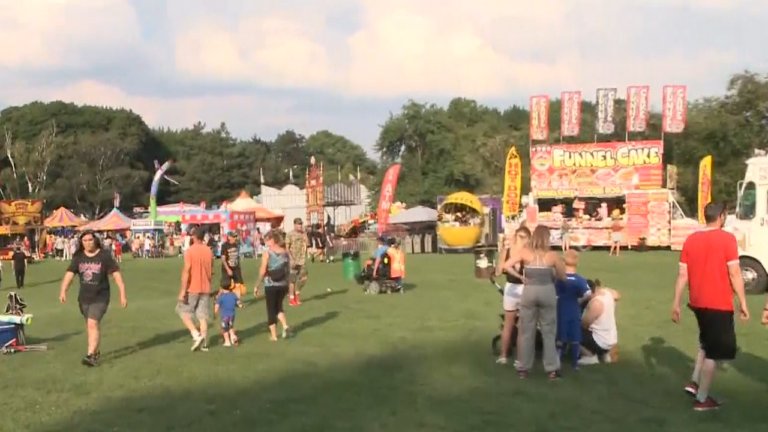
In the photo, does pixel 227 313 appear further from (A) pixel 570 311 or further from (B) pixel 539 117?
(B) pixel 539 117

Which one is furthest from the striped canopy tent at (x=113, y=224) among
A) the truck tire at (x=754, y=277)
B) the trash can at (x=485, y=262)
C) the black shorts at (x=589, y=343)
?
the black shorts at (x=589, y=343)

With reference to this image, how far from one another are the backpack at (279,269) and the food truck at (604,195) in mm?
26353

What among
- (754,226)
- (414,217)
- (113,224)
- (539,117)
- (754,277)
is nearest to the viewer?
(754,277)

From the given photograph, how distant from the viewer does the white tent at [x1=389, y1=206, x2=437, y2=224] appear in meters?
43.2

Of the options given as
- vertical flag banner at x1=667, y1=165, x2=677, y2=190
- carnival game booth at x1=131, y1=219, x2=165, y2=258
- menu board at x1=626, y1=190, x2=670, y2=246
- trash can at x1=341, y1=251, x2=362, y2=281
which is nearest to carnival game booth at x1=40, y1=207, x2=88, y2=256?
carnival game booth at x1=131, y1=219, x2=165, y2=258

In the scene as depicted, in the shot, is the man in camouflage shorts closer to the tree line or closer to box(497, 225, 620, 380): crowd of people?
box(497, 225, 620, 380): crowd of people

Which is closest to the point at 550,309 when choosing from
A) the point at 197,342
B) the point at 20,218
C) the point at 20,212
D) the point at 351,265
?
the point at 197,342

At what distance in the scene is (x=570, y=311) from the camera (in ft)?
29.9

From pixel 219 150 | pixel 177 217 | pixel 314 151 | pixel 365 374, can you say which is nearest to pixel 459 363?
pixel 365 374

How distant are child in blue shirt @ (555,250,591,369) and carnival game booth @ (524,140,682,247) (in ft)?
88.3

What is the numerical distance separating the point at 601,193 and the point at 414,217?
9.90 metres

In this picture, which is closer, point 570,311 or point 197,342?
point 570,311

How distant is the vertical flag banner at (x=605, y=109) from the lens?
41.2 meters

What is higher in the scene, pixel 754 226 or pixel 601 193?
pixel 601 193
